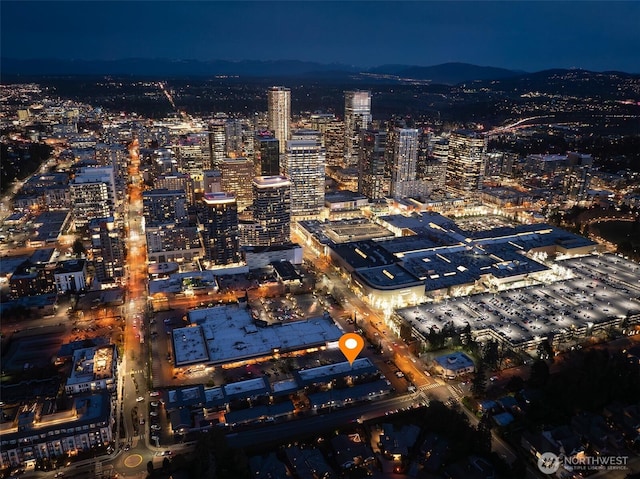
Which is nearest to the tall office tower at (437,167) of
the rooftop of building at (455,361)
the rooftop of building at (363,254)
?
the rooftop of building at (363,254)

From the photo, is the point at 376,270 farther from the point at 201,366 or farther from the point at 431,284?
the point at 201,366

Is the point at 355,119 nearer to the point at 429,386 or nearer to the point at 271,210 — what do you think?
the point at 271,210

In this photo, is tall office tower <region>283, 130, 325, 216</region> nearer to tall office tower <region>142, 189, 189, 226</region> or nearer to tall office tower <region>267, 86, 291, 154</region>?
tall office tower <region>142, 189, 189, 226</region>

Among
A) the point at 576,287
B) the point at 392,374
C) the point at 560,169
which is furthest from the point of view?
the point at 560,169

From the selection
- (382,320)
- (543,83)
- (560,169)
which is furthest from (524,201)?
(543,83)

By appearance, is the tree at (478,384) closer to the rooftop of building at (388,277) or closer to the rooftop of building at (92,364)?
the rooftop of building at (388,277)
